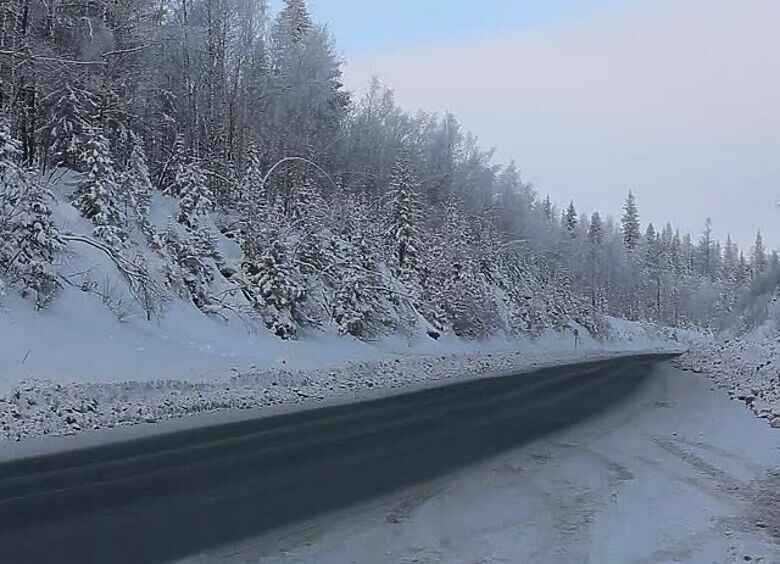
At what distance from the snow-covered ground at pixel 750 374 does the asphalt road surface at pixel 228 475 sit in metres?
4.39

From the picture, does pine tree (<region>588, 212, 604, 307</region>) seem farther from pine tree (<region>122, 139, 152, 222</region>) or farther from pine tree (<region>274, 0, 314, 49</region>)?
pine tree (<region>122, 139, 152, 222</region>)

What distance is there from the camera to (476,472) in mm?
11523

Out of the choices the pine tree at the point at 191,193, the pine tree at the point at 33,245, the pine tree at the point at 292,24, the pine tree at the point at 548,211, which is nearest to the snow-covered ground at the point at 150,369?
the pine tree at the point at 33,245

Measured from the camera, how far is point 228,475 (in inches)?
430

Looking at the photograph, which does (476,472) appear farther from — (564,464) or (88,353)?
(88,353)

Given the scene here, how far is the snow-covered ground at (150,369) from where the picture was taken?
1633 centimetres

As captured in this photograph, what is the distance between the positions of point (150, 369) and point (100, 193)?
345 inches

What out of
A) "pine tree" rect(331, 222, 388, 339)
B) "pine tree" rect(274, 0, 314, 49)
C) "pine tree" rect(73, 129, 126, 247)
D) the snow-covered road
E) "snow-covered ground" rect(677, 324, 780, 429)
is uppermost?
"pine tree" rect(274, 0, 314, 49)

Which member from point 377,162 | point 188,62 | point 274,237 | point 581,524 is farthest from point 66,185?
point 377,162

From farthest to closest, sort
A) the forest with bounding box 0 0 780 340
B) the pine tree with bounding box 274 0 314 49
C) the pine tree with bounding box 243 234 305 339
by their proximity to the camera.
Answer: the pine tree with bounding box 274 0 314 49, the pine tree with bounding box 243 234 305 339, the forest with bounding box 0 0 780 340

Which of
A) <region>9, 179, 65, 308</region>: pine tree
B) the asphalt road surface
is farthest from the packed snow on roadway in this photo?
the asphalt road surface

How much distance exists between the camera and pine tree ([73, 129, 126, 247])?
90.4 feet

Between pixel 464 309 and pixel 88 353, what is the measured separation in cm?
3671

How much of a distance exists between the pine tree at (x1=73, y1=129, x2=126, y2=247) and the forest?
0.07 meters
